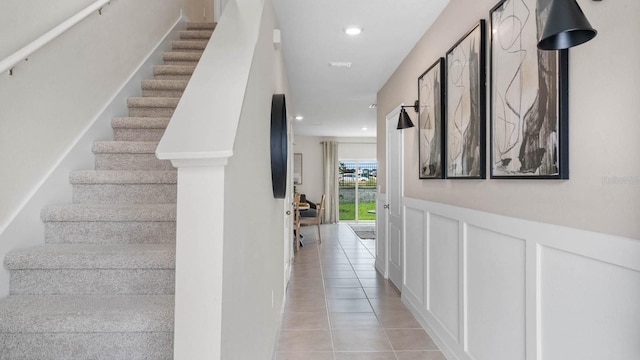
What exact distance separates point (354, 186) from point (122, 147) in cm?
837

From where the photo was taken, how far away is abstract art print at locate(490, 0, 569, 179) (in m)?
1.34

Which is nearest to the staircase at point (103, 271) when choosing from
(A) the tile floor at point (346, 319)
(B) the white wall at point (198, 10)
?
(A) the tile floor at point (346, 319)

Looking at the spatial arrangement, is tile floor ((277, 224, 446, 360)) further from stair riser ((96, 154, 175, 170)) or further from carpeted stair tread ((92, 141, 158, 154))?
carpeted stair tread ((92, 141, 158, 154))

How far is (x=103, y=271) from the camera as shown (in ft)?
4.83

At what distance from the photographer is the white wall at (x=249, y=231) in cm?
102

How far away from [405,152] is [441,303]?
1569 mm

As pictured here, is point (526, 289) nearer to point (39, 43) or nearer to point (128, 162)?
point (128, 162)

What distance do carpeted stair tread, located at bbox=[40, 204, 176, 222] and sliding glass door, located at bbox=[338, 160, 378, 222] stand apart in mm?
8541

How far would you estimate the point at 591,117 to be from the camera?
3.99 ft

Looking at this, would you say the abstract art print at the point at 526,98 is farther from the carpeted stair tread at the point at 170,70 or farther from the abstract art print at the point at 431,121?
the carpeted stair tread at the point at 170,70

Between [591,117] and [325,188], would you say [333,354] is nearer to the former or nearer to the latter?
[591,117]

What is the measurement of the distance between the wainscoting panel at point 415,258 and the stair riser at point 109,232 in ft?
6.58

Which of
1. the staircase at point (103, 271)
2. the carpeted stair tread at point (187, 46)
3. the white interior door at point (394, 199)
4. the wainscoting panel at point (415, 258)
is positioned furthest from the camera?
the white interior door at point (394, 199)

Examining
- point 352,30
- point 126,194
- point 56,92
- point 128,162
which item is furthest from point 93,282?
point 352,30
